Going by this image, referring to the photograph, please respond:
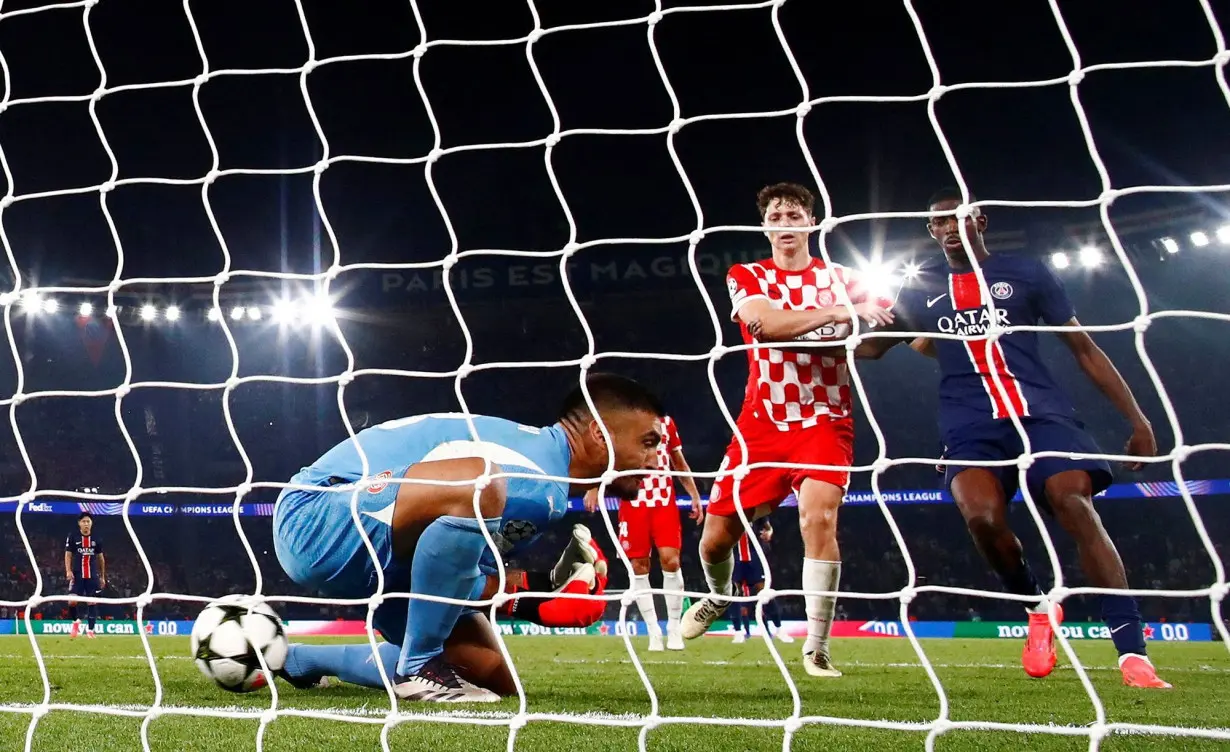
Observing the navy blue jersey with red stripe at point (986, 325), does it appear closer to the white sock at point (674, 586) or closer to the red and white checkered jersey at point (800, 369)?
the red and white checkered jersey at point (800, 369)

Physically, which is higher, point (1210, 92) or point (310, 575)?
point (1210, 92)

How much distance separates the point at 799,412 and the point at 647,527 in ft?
11.4

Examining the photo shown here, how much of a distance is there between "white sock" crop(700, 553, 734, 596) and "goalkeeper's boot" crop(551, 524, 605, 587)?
47 centimetres

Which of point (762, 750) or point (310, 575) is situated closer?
point (762, 750)

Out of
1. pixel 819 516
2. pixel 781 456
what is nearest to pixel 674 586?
pixel 781 456

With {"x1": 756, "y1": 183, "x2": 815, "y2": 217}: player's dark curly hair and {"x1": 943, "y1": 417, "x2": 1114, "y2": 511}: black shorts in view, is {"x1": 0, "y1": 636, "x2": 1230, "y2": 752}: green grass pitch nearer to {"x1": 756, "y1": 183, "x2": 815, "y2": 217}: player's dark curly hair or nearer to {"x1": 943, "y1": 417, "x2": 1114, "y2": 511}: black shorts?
{"x1": 943, "y1": 417, "x2": 1114, "y2": 511}: black shorts

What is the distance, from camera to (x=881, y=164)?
1598 centimetres

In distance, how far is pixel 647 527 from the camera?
7.24 metres

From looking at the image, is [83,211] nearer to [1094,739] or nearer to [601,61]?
[601,61]

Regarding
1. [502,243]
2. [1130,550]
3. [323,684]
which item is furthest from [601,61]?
[323,684]

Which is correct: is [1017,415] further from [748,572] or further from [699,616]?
[748,572]

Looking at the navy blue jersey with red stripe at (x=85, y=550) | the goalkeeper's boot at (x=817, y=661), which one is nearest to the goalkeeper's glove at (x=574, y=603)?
the goalkeeper's boot at (x=817, y=661)

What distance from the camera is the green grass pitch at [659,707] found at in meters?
2.47

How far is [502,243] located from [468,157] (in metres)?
2.41
